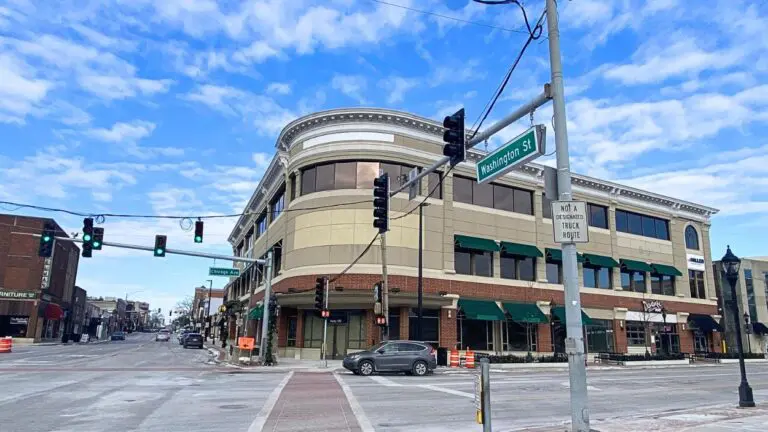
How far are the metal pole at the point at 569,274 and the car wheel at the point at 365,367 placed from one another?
16079 mm

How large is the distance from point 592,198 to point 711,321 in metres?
15.9

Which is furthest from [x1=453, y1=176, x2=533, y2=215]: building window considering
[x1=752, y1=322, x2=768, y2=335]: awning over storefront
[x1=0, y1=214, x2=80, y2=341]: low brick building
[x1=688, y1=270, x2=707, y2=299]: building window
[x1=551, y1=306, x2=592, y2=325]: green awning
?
[x1=0, y1=214, x2=80, y2=341]: low brick building

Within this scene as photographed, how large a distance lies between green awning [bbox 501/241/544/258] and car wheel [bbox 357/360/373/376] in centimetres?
1634

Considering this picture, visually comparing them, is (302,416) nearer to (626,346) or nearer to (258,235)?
(626,346)

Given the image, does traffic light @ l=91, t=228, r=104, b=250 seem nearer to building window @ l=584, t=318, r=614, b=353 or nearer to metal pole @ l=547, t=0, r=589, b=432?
metal pole @ l=547, t=0, r=589, b=432

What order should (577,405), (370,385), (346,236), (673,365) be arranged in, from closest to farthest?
(577,405) < (370,385) < (346,236) < (673,365)

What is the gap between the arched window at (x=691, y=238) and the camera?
49.5 meters

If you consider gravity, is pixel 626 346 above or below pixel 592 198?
below

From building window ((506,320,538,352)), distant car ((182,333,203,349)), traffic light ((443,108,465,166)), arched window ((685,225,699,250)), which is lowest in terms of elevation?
distant car ((182,333,203,349))

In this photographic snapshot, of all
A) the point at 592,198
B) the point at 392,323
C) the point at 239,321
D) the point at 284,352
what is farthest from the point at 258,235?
the point at 592,198

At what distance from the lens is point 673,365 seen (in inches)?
1475

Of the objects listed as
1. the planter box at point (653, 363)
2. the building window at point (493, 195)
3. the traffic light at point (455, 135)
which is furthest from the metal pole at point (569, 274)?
the planter box at point (653, 363)

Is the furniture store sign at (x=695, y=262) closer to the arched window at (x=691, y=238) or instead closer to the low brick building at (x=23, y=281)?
the arched window at (x=691, y=238)

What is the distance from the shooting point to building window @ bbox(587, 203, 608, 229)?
4331 cm
